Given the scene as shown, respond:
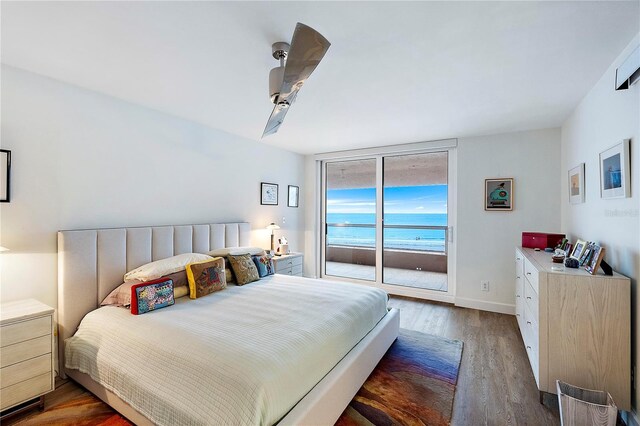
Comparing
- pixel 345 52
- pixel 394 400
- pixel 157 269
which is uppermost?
pixel 345 52

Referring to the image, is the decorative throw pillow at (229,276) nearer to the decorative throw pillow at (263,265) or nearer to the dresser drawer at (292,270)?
the decorative throw pillow at (263,265)

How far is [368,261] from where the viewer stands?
18.1 feet

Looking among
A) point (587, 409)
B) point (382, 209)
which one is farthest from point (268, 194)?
point (587, 409)

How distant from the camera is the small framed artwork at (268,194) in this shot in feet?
14.6

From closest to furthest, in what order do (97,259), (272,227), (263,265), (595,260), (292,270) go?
(595,260) → (97,259) → (263,265) → (292,270) → (272,227)

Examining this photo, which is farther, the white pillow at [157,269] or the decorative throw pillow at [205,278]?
the decorative throw pillow at [205,278]

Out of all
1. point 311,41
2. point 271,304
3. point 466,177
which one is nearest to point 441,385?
point 271,304

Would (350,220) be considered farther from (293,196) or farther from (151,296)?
(151,296)

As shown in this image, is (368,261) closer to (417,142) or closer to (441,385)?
(417,142)

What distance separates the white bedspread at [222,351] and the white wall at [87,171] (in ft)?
2.39

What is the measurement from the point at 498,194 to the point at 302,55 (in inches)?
137

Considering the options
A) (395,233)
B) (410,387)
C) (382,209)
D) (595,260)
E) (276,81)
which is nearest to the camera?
(276,81)

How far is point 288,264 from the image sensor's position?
430cm

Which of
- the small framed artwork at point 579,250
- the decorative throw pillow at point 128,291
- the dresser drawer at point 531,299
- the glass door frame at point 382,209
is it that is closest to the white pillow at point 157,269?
the decorative throw pillow at point 128,291
